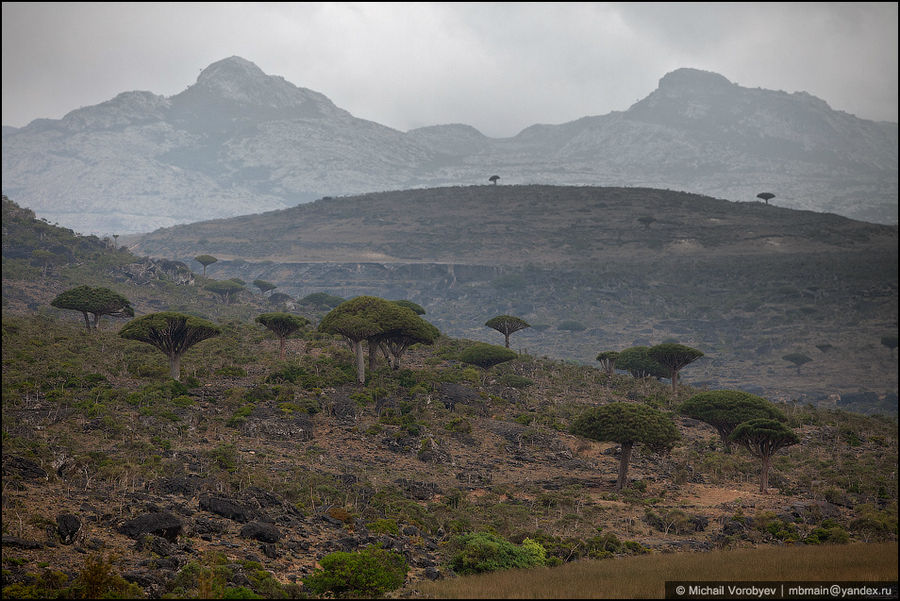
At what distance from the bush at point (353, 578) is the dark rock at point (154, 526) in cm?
492

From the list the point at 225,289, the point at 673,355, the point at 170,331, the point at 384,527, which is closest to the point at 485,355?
the point at 673,355

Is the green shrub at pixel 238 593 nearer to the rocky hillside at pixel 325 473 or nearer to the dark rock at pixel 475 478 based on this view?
the rocky hillside at pixel 325 473

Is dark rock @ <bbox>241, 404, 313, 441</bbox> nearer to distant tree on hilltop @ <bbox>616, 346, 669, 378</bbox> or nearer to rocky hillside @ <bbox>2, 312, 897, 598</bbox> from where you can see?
rocky hillside @ <bbox>2, 312, 897, 598</bbox>

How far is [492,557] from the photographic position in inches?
747

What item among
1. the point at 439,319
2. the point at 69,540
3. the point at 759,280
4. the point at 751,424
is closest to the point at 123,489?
the point at 69,540

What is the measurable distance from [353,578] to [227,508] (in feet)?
23.7

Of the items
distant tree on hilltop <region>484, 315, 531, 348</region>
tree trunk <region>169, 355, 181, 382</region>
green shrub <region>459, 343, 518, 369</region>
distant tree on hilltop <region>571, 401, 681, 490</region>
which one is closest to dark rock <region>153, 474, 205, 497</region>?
tree trunk <region>169, 355, 181, 382</region>

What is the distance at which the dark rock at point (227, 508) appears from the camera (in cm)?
2056

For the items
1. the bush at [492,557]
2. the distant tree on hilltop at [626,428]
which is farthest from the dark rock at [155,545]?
the distant tree on hilltop at [626,428]

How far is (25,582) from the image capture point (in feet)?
45.8

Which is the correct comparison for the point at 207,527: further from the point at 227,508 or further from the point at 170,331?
the point at 170,331

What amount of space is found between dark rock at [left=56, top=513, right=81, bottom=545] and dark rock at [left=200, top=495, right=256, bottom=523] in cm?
437

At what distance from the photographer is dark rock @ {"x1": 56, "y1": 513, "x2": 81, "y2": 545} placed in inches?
650

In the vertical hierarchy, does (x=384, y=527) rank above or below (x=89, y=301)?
below
